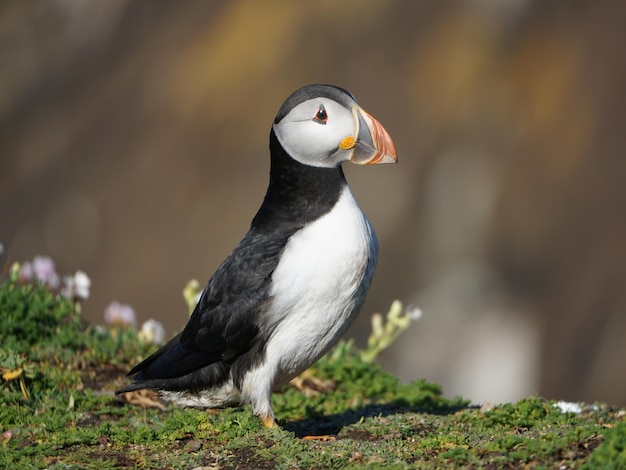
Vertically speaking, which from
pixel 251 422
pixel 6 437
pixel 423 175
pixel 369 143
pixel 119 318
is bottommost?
pixel 6 437

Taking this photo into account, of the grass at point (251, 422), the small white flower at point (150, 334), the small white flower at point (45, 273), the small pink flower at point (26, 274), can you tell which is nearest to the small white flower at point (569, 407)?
the grass at point (251, 422)

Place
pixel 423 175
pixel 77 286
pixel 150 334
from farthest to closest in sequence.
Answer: pixel 423 175 → pixel 150 334 → pixel 77 286

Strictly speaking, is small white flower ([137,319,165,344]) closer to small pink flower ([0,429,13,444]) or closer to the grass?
the grass

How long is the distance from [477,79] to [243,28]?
11.6 ft

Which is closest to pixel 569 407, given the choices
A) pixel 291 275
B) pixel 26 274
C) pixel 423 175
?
pixel 291 275

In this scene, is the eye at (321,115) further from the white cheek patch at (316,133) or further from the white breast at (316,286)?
the white breast at (316,286)

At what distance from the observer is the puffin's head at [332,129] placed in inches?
207

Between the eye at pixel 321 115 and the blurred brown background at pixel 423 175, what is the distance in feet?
21.8

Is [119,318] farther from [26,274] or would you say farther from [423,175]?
[423,175]

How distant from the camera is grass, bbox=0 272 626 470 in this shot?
4496 millimetres

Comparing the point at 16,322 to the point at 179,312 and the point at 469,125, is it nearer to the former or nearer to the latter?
the point at 179,312

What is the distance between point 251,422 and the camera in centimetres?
511

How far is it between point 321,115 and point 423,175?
743cm

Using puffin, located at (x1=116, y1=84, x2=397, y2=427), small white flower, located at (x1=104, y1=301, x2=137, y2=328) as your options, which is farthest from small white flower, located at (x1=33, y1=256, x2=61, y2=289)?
puffin, located at (x1=116, y1=84, x2=397, y2=427)
